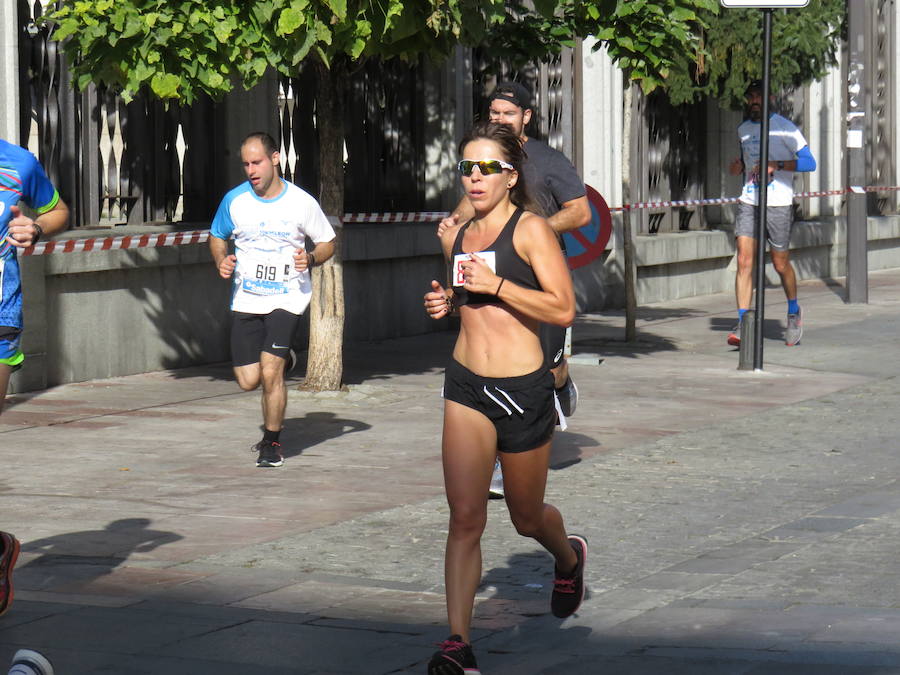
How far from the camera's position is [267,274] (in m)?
9.59

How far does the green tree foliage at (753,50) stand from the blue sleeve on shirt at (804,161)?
3521mm

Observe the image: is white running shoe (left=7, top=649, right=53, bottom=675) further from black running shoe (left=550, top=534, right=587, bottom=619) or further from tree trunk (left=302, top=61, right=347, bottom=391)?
tree trunk (left=302, top=61, right=347, bottom=391)

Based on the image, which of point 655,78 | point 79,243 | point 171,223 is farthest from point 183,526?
point 171,223

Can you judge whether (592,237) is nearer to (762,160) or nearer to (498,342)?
(762,160)

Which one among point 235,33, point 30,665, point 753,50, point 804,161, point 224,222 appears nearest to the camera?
point 30,665

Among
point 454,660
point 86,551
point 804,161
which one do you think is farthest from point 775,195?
point 454,660

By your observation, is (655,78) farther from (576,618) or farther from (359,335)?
(576,618)

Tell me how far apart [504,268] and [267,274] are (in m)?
4.09

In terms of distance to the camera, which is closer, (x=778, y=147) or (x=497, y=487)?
(x=497, y=487)

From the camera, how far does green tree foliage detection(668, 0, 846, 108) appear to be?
19.1 meters

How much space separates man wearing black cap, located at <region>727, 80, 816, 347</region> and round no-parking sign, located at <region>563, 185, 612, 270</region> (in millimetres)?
2709

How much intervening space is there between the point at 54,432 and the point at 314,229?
6.81ft

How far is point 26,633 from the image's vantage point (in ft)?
19.1

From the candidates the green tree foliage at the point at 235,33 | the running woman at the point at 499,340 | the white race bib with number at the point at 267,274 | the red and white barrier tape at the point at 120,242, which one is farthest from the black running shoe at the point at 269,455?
the running woman at the point at 499,340
